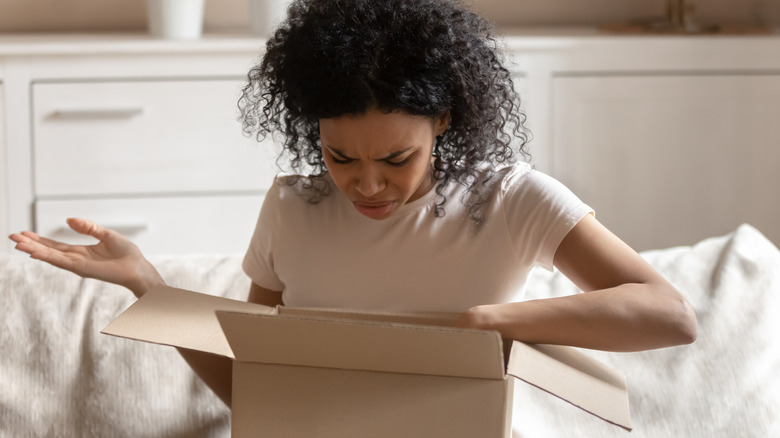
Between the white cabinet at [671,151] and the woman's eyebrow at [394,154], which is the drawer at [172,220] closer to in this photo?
the white cabinet at [671,151]

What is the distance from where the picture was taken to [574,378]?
905mm

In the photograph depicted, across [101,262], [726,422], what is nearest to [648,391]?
[726,422]

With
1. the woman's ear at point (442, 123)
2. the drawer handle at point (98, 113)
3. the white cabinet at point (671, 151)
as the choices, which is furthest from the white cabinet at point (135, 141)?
the woman's ear at point (442, 123)

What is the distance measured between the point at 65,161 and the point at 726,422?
1.67 metres

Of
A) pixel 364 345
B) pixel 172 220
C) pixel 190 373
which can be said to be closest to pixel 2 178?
pixel 172 220

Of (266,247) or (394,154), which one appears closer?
(394,154)

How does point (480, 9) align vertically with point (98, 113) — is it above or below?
above

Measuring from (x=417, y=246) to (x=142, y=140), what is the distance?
1372 millimetres

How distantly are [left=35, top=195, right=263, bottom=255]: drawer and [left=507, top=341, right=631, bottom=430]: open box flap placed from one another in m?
1.54

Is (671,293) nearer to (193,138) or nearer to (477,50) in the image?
(477,50)

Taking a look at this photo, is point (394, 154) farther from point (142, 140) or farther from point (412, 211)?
point (142, 140)

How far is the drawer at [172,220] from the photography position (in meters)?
2.36

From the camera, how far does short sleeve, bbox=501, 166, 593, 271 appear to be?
1073mm

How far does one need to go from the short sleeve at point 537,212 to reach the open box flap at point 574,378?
5.7 inches
